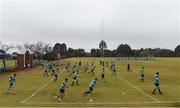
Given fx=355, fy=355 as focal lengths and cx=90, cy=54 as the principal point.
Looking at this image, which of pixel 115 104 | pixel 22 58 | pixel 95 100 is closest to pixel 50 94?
pixel 95 100

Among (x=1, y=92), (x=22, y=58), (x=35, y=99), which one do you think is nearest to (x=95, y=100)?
(x=35, y=99)

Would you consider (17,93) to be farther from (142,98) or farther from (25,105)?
(142,98)

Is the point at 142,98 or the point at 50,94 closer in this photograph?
the point at 142,98

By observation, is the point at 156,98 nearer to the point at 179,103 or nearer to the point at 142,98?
the point at 142,98

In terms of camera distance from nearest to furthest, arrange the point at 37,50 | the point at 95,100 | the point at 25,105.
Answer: the point at 25,105, the point at 95,100, the point at 37,50

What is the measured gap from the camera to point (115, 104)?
2775 centimetres

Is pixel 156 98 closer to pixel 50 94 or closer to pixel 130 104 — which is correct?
pixel 130 104

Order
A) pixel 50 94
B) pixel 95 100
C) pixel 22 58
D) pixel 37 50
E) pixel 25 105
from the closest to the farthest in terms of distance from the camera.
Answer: pixel 25 105 → pixel 95 100 → pixel 50 94 → pixel 22 58 → pixel 37 50

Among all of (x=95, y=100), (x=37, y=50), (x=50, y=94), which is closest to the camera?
(x=95, y=100)

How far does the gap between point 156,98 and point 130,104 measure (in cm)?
431

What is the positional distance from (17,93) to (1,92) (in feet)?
6.00

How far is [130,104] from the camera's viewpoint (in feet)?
90.8

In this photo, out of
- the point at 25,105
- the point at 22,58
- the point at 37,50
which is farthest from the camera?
the point at 37,50

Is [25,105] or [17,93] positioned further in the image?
[17,93]
